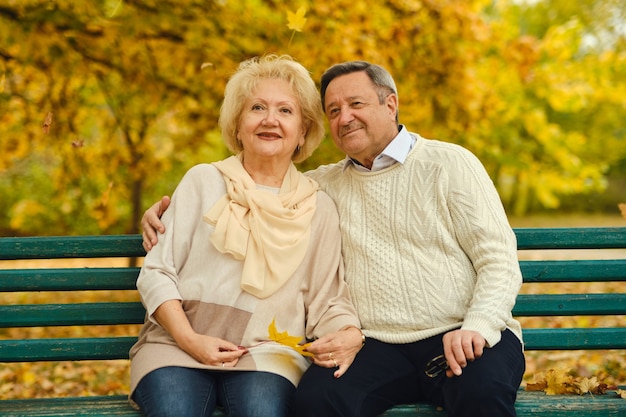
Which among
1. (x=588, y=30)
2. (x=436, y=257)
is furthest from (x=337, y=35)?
(x=588, y=30)

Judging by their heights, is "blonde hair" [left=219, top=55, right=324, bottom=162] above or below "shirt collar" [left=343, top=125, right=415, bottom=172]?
above

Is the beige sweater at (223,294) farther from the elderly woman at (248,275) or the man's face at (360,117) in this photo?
the man's face at (360,117)

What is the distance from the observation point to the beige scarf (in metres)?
2.84

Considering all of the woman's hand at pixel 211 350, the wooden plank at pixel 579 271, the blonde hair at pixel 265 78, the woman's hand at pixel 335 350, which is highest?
the blonde hair at pixel 265 78

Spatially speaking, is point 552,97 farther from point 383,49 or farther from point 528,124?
point 383,49

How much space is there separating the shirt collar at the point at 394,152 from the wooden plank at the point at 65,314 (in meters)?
1.19

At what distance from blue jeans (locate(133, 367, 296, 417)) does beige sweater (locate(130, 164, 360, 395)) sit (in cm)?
5

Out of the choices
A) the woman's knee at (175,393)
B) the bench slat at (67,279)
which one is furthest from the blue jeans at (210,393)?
the bench slat at (67,279)

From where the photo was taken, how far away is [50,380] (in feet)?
18.5

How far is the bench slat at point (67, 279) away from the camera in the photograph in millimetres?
3082

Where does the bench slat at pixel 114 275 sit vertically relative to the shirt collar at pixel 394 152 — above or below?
below

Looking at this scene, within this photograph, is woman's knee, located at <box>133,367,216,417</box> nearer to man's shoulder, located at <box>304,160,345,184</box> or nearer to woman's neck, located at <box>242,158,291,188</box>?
woman's neck, located at <box>242,158,291,188</box>

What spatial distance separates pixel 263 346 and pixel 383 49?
3.72 meters

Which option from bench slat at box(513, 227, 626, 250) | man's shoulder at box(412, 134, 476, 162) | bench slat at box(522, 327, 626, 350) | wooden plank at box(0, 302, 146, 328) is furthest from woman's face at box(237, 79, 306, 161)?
bench slat at box(522, 327, 626, 350)
